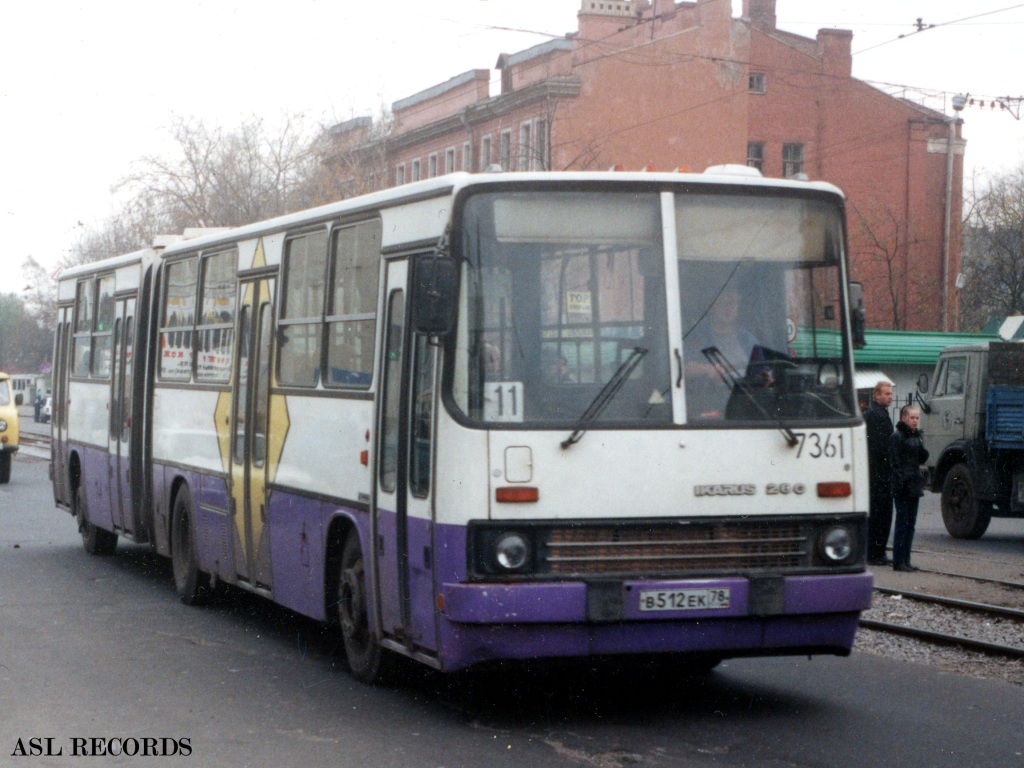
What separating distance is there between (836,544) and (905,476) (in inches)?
306

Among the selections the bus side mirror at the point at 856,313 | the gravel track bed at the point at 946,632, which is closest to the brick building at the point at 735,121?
the gravel track bed at the point at 946,632

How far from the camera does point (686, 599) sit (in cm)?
767

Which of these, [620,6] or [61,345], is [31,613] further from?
[620,6]

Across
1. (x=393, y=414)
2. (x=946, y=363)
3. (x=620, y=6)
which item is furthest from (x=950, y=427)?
(x=620, y=6)

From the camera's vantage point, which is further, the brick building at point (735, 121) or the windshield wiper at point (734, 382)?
the brick building at point (735, 121)

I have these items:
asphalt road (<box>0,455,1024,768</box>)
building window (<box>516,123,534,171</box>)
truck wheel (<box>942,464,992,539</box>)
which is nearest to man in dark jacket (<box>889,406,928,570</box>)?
truck wheel (<box>942,464,992,539</box>)

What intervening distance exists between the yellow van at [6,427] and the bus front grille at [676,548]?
2513 cm

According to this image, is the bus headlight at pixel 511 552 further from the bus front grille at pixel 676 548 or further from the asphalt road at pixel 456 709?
the asphalt road at pixel 456 709

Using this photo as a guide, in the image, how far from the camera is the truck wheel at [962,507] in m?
20.5

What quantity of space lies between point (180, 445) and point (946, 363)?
1177cm

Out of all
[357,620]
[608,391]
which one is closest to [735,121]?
[357,620]

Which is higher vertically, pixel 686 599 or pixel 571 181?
pixel 571 181

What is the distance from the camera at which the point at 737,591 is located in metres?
7.73

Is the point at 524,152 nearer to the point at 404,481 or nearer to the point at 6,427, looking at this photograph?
the point at 6,427
